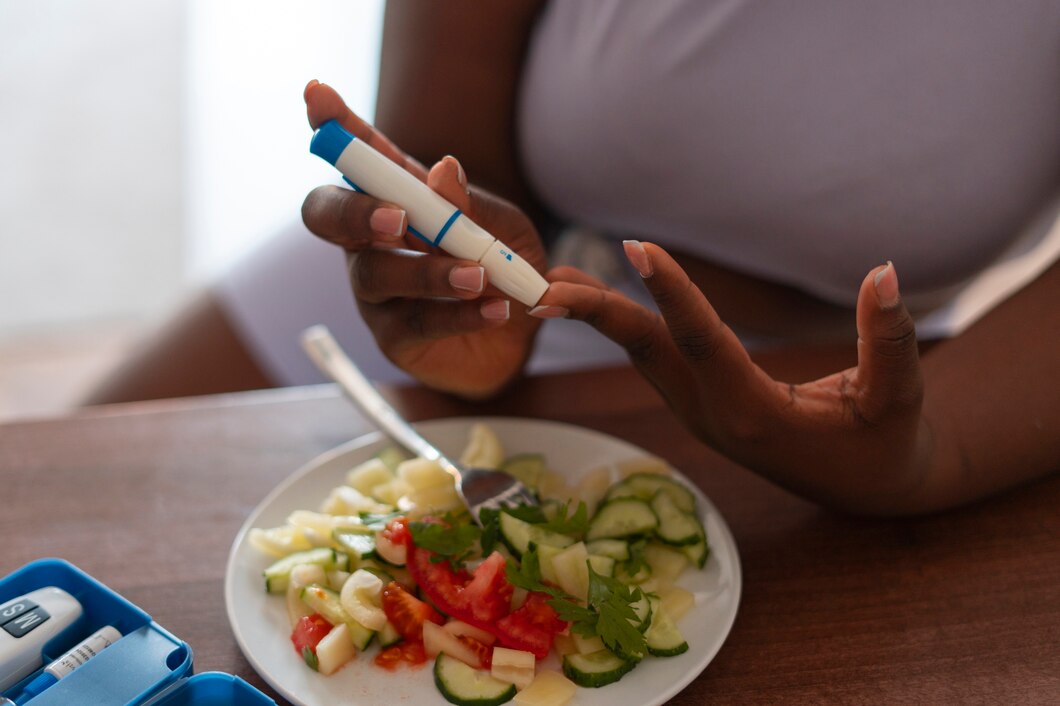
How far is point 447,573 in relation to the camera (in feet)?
2.41

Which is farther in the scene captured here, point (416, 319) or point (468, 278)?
point (416, 319)

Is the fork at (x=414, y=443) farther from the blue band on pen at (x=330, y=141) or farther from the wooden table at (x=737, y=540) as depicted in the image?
the blue band on pen at (x=330, y=141)

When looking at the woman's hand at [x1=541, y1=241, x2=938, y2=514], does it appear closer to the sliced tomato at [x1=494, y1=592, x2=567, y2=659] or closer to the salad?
the salad

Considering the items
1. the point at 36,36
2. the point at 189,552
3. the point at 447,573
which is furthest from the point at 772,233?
the point at 36,36

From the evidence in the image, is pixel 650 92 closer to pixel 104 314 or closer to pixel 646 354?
pixel 646 354

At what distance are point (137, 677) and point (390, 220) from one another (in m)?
0.35

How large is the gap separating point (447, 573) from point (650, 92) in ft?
1.78

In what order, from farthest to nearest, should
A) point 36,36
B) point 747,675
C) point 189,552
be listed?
point 36,36, point 189,552, point 747,675

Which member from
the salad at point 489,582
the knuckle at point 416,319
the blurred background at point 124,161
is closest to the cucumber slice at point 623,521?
the salad at point 489,582

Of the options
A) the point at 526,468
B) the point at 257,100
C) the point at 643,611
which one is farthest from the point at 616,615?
the point at 257,100

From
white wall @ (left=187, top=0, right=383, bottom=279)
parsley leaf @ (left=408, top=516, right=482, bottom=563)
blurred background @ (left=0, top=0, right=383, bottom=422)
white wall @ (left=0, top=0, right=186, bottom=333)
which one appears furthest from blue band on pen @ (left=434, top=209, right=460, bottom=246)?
white wall @ (left=0, top=0, right=186, bottom=333)

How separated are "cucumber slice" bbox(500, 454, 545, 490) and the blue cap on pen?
340 millimetres

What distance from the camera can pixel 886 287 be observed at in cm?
63

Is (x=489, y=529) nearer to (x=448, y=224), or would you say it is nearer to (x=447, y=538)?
(x=447, y=538)
